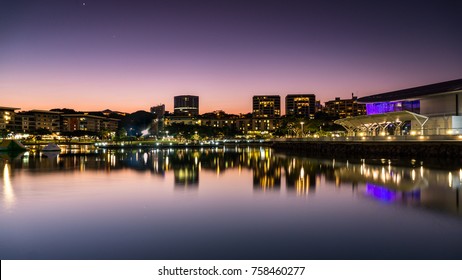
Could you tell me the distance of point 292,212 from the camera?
1217cm

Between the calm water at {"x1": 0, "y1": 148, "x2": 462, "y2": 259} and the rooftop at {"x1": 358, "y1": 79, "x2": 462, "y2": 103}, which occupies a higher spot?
the rooftop at {"x1": 358, "y1": 79, "x2": 462, "y2": 103}

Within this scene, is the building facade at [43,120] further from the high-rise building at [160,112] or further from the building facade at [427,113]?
the building facade at [427,113]

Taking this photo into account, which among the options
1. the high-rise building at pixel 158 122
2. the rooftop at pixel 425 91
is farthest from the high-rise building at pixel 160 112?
the rooftop at pixel 425 91

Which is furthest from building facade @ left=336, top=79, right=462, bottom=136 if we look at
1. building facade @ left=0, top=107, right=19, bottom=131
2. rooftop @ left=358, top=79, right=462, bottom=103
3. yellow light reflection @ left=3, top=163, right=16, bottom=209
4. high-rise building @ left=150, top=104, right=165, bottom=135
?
building facade @ left=0, top=107, right=19, bottom=131

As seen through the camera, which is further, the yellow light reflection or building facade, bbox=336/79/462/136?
building facade, bbox=336/79/462/136

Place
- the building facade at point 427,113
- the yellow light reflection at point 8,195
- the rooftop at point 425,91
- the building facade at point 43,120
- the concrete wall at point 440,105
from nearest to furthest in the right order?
the yellow light reflection at point 8,195
the building facade at point 427,113
the concrete wall at point 440,105
the rooftop at point 425,91
the building facade at point 43,120

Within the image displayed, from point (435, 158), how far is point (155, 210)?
30.4 meters

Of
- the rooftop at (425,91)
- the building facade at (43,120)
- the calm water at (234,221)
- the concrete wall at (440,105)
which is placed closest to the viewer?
the calm water at (234,221)

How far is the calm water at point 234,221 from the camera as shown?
815 cm

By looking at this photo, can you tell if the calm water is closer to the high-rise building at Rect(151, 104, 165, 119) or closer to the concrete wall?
the concrete wall

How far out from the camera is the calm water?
321 inches

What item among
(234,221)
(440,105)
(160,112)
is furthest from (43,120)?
(234,221)
